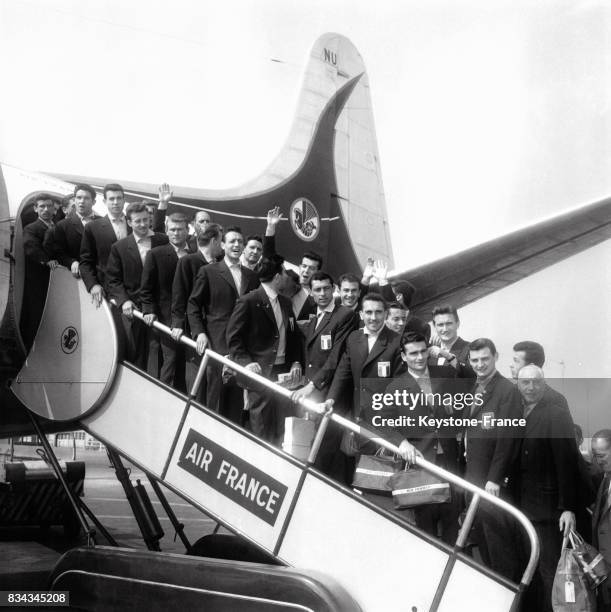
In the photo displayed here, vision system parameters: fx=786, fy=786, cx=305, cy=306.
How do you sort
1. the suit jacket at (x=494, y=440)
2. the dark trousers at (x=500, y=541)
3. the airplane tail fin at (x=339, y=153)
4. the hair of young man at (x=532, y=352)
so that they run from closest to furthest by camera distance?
the dark trousers at (x=500, y=541), the suit jacket at (x=494, y=440), the hair of young man at (x=532, y=352), the airplane tail fin at (x=339, y=153)

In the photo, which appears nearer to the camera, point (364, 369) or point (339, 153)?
point (364, 369)

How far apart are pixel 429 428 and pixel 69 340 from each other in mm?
2476

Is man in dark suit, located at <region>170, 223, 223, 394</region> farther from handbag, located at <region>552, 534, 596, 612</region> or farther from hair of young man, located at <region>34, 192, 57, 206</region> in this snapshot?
handbag, located at <region>552, 534, 596, 612</region>

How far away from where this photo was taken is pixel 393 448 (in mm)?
3971

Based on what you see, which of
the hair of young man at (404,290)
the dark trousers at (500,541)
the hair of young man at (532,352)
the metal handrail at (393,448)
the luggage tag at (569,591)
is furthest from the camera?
the hair of young man at (404,290)

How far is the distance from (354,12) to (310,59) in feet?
29.8

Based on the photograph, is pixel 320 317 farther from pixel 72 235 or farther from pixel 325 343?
pixel 72 235

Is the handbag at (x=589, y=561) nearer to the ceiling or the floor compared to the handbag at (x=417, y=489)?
nearer to the floor

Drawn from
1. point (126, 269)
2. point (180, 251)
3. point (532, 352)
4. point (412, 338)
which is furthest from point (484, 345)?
point (126, 269)

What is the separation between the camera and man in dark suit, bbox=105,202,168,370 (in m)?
5.20

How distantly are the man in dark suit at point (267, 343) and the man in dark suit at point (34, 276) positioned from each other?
1.43 meters

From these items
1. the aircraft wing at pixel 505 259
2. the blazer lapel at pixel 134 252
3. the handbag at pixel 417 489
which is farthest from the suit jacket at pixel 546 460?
the aircraft wing at pixel 505 259

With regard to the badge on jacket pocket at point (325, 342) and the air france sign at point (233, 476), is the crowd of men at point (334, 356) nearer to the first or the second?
the badge on jacket pocket at point (325, 342)

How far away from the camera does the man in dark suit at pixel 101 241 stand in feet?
16.9
